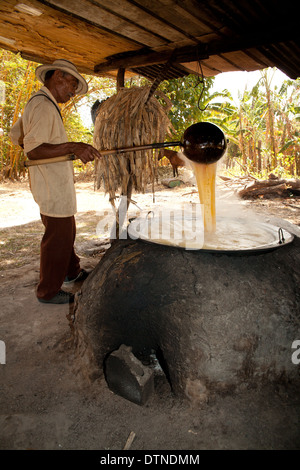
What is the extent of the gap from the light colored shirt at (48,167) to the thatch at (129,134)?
335mm

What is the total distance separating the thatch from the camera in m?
2.65

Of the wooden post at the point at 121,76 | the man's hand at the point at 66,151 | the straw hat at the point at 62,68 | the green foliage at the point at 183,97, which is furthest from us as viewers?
the green foliage at the point at 183,97

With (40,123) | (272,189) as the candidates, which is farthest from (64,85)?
(272,189)

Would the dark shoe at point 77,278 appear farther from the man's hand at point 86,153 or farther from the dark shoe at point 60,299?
the man's hand at point 86,153

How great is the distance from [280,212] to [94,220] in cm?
441

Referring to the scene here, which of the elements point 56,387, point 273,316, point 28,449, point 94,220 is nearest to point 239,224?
point 273,316

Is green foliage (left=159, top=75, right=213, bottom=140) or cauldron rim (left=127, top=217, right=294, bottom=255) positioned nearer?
cauldron rim (left=127, top=217, right=294, bottom=255)

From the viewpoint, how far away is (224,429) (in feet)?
4.87

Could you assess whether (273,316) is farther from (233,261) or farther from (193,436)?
(193,436)

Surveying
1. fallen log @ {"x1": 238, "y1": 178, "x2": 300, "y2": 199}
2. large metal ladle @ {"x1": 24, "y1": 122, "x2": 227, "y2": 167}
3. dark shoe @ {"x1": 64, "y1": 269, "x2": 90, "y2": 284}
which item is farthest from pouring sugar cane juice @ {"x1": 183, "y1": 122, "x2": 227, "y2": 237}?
fallen log @ {"x1": 238, "y1": 178, "x2": 300, "y2": 199}

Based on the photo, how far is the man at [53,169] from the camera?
7.96ft

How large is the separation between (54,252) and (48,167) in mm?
788

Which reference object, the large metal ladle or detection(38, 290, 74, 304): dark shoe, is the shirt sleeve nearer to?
the large metal ladle

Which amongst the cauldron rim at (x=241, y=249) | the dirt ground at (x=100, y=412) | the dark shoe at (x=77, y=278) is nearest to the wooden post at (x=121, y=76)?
the cauldron rim at (x=241, y=249)
